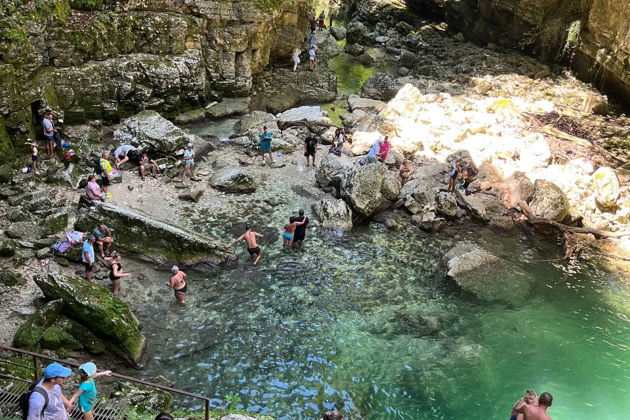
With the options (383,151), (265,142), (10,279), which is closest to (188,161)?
(265,142)

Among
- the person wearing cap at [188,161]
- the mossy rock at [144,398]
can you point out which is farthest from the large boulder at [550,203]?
the mossy rock at [144,398]

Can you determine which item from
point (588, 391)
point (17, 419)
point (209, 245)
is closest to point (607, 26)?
point (588, 391)

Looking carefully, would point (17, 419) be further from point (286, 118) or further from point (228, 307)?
point (286, 118)

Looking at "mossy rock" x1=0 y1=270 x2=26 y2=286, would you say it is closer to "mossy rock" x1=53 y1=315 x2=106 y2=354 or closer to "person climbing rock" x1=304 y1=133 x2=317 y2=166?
"mossy rock" x1=53 y1=315 x2=106 y2=354

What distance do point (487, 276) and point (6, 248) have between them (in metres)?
14.2

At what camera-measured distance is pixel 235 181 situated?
1812 cm

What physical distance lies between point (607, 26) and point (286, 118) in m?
17.2

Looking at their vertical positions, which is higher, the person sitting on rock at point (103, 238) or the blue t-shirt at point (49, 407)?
the blue t-shirt at point (49, 407)

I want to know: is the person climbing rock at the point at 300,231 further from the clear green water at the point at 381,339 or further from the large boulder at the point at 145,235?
the large boulder at the point at 145,235

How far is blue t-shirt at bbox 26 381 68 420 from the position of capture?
5.93 meters

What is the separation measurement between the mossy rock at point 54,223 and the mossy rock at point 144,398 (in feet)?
20.2

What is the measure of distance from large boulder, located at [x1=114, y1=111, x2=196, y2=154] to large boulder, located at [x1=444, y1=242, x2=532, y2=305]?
1142cm

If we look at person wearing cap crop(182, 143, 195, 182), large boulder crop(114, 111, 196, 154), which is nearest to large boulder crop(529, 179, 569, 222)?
person wearing cap crop(182, 143, 195, 182)

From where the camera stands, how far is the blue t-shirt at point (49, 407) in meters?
5.93
